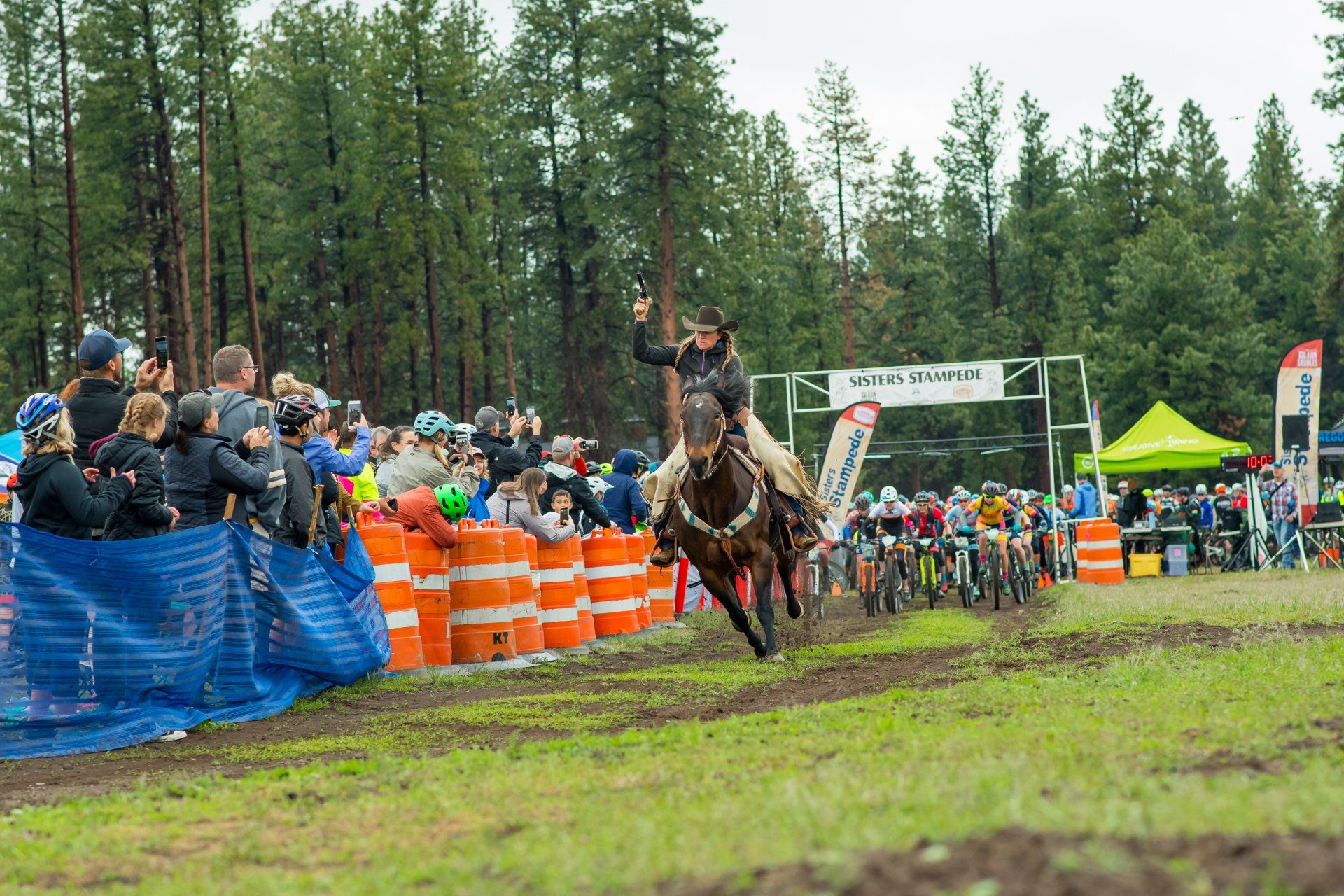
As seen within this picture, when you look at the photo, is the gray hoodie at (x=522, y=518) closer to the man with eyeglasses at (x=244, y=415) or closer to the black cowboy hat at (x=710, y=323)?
the black cowboy hat at (x=710, y=323)

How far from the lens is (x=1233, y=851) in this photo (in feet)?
11.7

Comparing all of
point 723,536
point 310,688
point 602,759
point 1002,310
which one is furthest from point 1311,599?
point 1002,310

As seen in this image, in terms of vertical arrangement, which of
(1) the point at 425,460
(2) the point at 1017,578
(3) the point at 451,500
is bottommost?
(2) the point at 1017,578

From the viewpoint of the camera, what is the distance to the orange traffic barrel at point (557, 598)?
14297mm

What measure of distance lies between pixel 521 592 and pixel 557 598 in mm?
1155

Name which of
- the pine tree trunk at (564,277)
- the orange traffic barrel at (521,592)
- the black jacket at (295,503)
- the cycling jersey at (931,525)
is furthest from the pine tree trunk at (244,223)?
the black jacket at (295,503)

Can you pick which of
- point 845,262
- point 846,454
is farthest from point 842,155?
point 846,454

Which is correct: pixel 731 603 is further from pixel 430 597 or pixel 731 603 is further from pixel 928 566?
pixel 928 566

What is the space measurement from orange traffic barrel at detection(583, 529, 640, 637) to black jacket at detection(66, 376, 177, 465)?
6669 millimetres

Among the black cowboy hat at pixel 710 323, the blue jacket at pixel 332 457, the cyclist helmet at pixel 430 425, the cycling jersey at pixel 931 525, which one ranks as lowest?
the cycling jersey at pixel 931 525

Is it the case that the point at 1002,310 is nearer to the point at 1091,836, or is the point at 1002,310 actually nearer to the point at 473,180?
the point at 473,180

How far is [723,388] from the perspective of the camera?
507 inches

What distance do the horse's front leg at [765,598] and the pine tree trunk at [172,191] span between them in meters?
28.9

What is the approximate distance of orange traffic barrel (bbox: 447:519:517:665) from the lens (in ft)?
42.0
